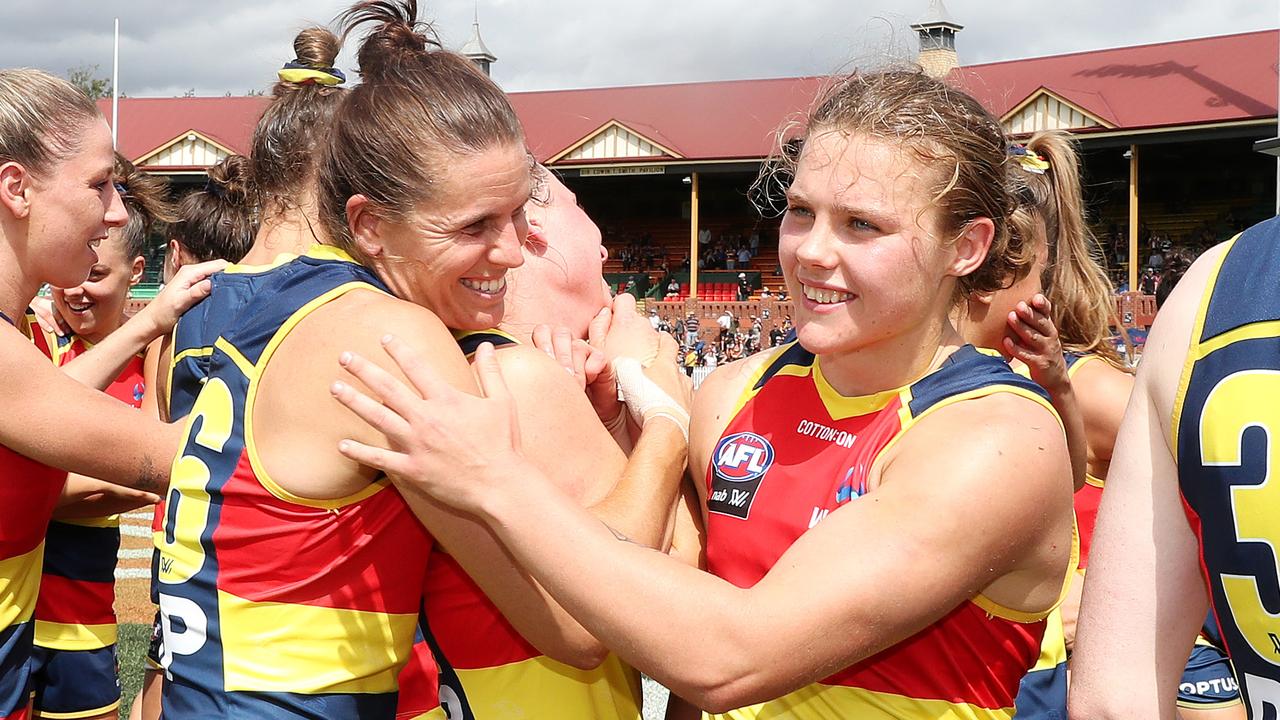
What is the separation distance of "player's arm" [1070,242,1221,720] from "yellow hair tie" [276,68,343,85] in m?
2.29

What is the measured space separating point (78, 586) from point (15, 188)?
70.9 inches

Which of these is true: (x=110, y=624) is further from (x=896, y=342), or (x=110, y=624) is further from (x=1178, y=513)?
(x=1178, y=513)

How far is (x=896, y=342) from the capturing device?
2154mm

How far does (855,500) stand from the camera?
184 cm

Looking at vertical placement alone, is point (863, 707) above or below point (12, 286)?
below

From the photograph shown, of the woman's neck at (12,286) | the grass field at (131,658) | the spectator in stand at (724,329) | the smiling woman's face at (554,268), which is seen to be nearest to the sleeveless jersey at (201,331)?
the woman's neck at (12,286)

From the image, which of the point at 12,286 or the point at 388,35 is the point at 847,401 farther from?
the point at 12,286

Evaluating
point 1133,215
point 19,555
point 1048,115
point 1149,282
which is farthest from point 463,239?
point 1149,282

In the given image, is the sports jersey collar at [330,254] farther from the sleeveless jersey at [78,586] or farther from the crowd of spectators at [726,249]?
the crowd of spectators at [726,249]

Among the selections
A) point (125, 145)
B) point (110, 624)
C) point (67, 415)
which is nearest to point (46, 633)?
point (110, 624)

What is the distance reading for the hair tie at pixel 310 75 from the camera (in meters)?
2.98

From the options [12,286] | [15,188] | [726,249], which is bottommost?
[12,286]

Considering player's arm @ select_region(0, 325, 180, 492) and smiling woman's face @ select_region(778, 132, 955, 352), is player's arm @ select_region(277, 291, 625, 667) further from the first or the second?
player's arm @ select_region(0, 325, 180, 492)

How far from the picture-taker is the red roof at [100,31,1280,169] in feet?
83.5
